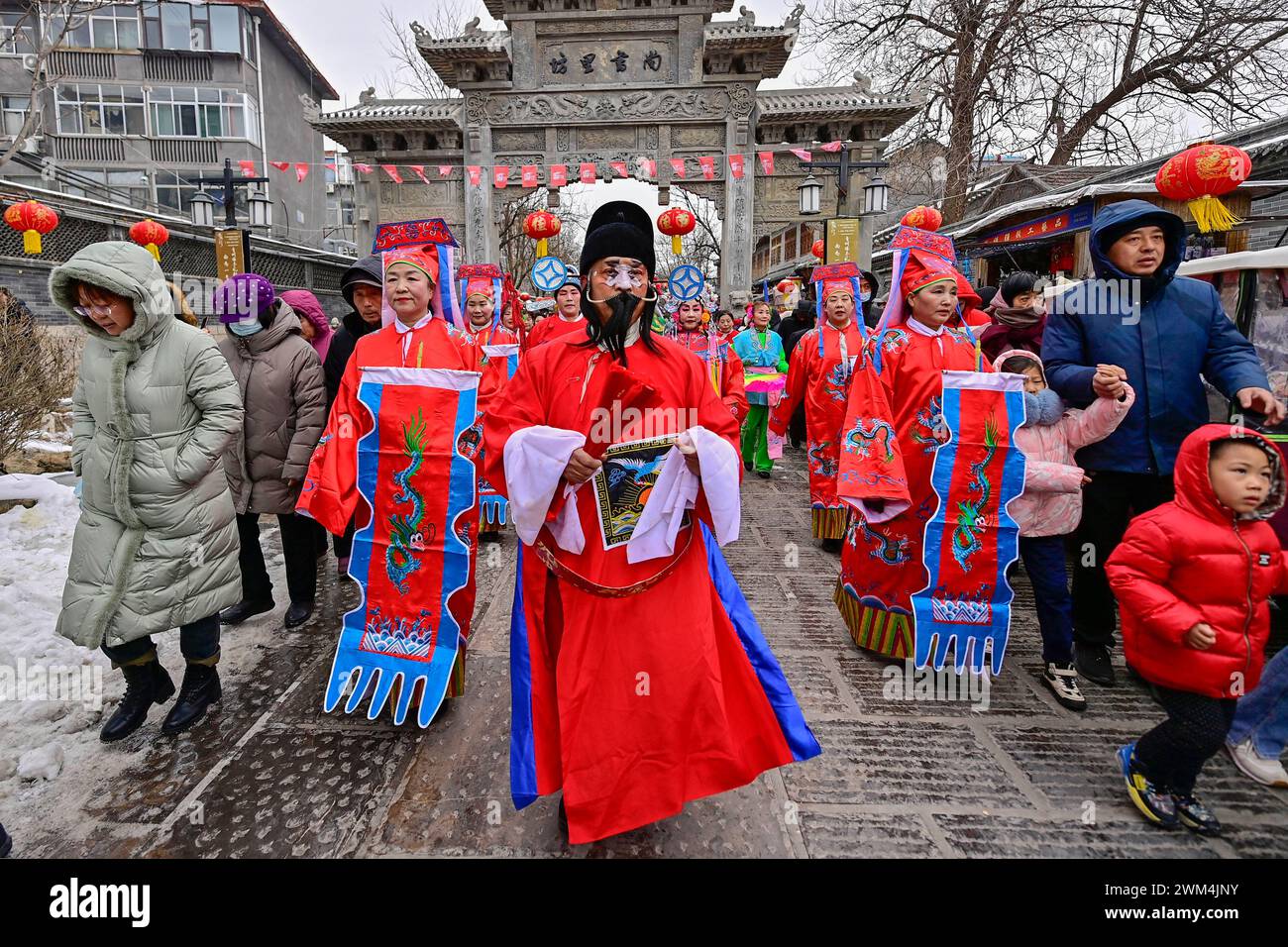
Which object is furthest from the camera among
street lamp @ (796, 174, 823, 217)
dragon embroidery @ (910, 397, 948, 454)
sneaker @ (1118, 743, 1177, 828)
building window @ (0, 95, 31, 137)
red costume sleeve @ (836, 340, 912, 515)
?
building window @ (0, 95, 31, 137)

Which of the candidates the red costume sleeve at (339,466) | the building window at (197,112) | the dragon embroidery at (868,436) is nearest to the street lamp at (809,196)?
the dragon embroidery at (868,436)

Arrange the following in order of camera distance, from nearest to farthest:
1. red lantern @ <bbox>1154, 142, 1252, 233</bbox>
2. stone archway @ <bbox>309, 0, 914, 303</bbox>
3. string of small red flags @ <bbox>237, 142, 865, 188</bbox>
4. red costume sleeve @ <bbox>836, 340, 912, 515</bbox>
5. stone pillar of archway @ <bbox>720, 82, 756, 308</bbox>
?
red costume sleeve @ <bbox>836, 340, 912, 515</bbox> < red lantern @ <bbox>1154, 142, 1252, 233</bbox> < stone archway @ <bbox>309, 0, 914, 303</bbox> < string of small red flags @ <bbox>237, 142, 865, 188</bbox> < stone pillar of archway @ <bbox>720, 82, 756, 308</bbox>

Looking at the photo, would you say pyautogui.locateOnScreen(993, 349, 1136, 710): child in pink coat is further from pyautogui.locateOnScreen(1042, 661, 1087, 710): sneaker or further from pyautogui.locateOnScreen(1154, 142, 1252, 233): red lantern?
pyautogui.locateOnScreen(1154, 142, 1252, 233): red lantern

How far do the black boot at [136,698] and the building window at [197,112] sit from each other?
29.2 metres

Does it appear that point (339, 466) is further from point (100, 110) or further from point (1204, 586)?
point (100, 110)

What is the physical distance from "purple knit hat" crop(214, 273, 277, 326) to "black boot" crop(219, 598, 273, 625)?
1595 mm

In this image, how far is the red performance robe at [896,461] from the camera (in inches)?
124

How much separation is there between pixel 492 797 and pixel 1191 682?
2318mm

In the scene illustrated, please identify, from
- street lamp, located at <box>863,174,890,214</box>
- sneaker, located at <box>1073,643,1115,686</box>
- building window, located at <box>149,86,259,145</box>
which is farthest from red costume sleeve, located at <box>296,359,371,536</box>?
building window, located at <box>149,86,259,145</box>

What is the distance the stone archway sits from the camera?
606 inches

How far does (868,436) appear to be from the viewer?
10.5 ft

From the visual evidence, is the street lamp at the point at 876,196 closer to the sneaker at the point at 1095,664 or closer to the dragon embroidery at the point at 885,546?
the dragon embroidery at the point at 885,546

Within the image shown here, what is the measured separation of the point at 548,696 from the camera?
7.07 feet

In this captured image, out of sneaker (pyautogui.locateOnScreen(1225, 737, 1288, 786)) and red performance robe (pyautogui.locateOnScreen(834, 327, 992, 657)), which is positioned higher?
red performance robe (pyautogui.locateOnScreen(834, 327, 992, 657))
